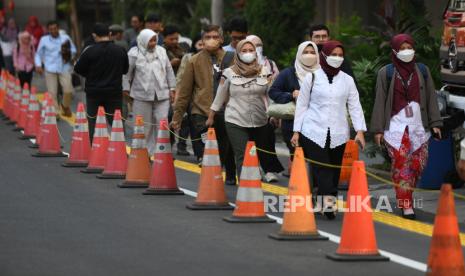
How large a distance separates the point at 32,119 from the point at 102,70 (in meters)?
4.80

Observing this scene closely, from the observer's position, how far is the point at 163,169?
52.4ft

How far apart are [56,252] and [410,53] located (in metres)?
4.30

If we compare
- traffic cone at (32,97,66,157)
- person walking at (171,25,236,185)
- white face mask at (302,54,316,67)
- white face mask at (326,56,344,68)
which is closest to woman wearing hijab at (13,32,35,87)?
traffic cone at (32,97,66,157)

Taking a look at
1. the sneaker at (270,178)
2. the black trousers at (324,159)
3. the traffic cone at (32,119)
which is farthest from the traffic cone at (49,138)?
the black trousers at (324,159)

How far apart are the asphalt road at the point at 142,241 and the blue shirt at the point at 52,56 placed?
1154cm

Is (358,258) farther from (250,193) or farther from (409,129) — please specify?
(409,129)

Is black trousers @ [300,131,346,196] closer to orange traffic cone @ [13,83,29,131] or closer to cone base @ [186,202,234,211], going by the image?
cone base @ [186,202,234,211]

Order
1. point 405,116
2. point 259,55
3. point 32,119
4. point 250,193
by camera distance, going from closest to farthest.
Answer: point 250,193 → point 405,116 → point 259,55 → point 32,119

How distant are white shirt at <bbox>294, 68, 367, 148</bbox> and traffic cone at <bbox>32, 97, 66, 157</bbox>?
7666 mm

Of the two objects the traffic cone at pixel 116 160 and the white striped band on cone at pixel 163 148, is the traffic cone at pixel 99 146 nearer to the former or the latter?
the traffic cone at pixel 116 160

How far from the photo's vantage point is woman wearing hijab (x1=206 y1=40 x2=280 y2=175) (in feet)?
52.2

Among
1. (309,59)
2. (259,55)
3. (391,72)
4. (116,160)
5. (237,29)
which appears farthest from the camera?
(237,29)

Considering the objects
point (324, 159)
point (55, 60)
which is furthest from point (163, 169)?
point (55, 60)

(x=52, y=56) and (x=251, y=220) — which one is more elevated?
(x=52, y=56)
